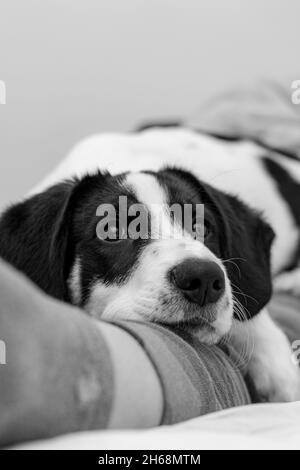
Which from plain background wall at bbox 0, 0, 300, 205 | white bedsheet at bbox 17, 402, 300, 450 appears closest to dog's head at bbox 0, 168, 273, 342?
white bedsheet at bbox 17, 402, 300, 450

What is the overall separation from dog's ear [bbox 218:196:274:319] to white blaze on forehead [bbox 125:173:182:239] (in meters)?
0.15

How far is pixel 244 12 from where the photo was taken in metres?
3.42

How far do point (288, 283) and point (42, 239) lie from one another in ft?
2.94

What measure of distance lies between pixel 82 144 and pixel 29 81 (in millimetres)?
825

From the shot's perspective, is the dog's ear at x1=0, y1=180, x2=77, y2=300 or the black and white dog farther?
the dog's ear at x1=0, y1=180, x2=77, y2=300

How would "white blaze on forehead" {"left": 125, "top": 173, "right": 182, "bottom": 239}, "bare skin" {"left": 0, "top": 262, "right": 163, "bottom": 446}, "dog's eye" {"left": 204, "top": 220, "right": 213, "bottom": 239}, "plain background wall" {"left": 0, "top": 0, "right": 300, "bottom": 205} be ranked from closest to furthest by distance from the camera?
"bare skin" {"left": 0, "top": 262, "right": 163, "bottom": 446}
"white blaze on forehead" {"left": 125, "top": 173, "right": 182, "bottom": 239}
"dog's eye" {"left": 204, "top": 220, "right": 213, "bottom": 239}
"plain background wall" {"left": 0, "top": 0, "right": 300, "bottom": 205}

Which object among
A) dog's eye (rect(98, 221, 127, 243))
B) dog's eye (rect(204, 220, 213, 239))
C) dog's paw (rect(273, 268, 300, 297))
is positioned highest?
dog's eye (rect(98, 221, 127, 243))

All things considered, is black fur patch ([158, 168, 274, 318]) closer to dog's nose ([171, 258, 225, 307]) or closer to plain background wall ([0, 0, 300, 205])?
dog's nose ([171, 258, 225, 307])

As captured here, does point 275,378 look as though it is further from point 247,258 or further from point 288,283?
point 288,283

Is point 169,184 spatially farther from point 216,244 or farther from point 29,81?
point 29,81

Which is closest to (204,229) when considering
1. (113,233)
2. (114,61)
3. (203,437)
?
(113,233)

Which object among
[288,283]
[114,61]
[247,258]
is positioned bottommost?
[288,283]

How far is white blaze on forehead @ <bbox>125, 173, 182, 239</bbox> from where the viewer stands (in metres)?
1.27

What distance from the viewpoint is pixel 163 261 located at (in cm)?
114
